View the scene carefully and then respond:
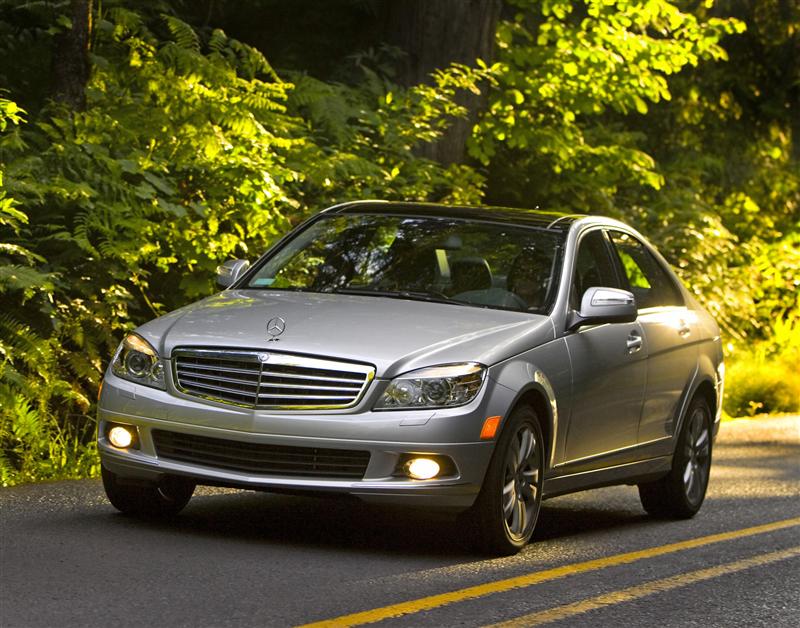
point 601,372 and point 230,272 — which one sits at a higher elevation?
point 230,272

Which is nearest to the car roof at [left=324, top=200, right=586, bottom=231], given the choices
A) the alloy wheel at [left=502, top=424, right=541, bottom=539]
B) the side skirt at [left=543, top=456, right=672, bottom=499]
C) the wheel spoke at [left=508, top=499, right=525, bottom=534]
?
the side skirt at [left=543, top=456, right=672, bottom=499]

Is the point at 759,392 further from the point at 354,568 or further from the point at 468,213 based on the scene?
the point at 354,568

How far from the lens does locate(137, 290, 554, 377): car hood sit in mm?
7887

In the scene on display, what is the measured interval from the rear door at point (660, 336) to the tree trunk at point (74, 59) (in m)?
4.44

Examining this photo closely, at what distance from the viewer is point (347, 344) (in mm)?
7914

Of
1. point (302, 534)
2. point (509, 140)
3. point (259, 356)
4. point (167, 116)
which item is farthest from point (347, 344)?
point (509, 140)

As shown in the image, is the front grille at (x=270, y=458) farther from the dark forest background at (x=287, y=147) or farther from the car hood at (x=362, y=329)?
the dark forest background at (x=287, y=147)

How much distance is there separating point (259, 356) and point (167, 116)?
5066 mm

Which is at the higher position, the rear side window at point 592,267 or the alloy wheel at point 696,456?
the rear side window at point 592,267

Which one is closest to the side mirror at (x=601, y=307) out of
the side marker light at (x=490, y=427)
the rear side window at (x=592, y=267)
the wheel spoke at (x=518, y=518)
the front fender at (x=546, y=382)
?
the rear side window at (x=592, y=267)

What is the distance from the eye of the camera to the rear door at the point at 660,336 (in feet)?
32.8

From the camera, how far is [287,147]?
1280 cm

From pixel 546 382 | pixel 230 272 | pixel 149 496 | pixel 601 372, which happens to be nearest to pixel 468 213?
pixel 601 372

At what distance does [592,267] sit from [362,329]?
204cm
